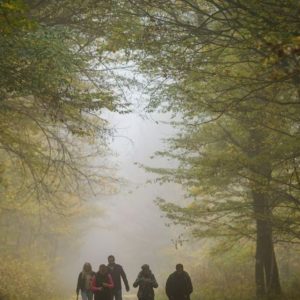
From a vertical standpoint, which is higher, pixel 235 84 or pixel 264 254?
pixel 235 84

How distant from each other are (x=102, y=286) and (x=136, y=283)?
84cm

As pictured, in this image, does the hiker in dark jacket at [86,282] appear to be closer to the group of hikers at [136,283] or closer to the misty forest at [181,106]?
the group of hikers at [136,283]

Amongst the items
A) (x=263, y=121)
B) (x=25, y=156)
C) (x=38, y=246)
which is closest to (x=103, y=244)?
(x=38, y=246)

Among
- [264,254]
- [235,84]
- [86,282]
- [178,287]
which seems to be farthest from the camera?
[264,254]

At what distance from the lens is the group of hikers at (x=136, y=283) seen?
10.1 m

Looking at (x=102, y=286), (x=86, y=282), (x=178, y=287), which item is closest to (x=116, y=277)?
(x=86, y=282)

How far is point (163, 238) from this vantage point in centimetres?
5016

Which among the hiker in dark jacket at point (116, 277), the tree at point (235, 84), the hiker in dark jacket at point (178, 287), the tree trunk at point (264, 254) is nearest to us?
the tree at point (235, 84)

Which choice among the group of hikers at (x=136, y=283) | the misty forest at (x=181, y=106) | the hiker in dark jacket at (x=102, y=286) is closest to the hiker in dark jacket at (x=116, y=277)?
the group of hikers at (x=136, y=283)

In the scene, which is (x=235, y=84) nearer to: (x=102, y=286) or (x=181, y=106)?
(x=181, y=106)

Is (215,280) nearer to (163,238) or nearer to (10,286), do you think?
(10,286)

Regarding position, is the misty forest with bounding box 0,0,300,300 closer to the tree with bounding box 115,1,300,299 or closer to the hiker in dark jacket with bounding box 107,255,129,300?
the tree with bounding box 115,1,300,299

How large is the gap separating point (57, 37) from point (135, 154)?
62853 millimetres

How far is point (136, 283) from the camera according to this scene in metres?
10.5
